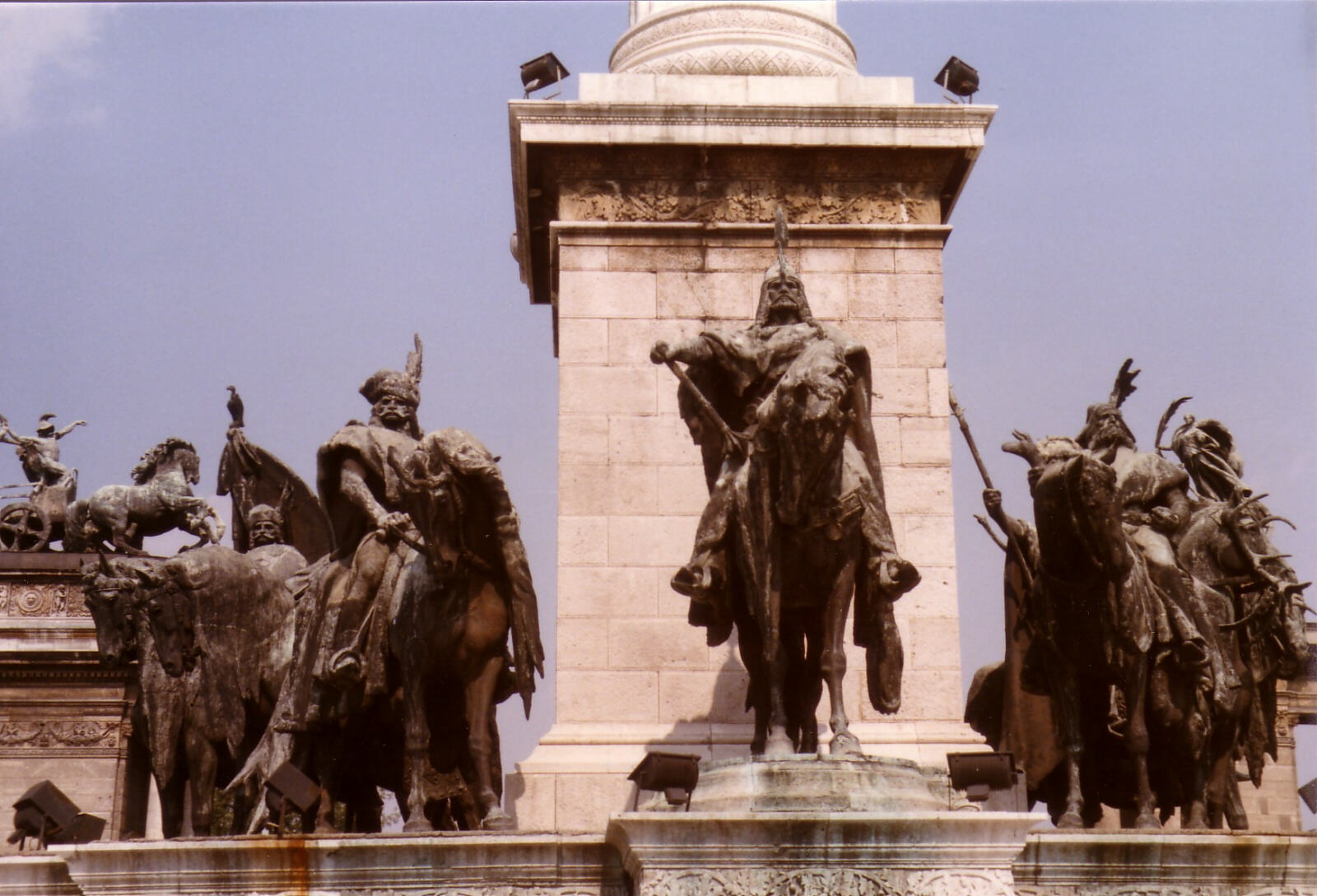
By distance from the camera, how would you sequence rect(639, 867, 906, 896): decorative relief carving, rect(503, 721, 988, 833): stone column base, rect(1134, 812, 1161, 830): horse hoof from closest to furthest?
rect(639, 867, 906, 896): decorative relief carving
rect(1134, 812, 1161, 830): horse hoof
rect(503, 721, 988, 833): stone column base

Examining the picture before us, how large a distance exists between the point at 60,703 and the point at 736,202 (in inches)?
678

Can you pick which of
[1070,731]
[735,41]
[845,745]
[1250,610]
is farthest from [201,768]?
[1250,610]

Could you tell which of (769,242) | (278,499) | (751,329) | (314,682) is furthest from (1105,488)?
(278,499)

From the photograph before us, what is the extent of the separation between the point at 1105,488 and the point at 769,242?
4.30 meters

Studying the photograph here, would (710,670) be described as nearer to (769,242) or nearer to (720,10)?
(769,242)

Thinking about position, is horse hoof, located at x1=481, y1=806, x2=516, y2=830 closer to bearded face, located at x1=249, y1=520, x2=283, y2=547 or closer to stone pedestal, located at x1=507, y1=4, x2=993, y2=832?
stone pedestal, located at x1=507, y1=4, x2=993, y2=832

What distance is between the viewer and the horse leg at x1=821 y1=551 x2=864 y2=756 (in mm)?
13641

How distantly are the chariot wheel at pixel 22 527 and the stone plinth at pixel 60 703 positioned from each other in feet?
10.4

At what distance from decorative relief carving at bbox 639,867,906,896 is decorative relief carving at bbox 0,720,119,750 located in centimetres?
1962

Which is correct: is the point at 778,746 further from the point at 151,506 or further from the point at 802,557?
the point at 151,506

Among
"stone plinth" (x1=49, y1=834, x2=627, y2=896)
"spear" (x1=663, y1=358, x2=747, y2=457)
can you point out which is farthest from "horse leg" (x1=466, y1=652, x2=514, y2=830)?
"spear" (x1=663, y1=358, x2=747, y2=457)

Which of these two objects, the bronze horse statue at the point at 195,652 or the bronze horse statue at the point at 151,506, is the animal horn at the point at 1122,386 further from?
the bronze horse statue at the point at 151,506

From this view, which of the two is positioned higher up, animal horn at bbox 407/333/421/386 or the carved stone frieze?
animal horn at bbox 407/333/421/386

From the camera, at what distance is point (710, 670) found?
16812mm
